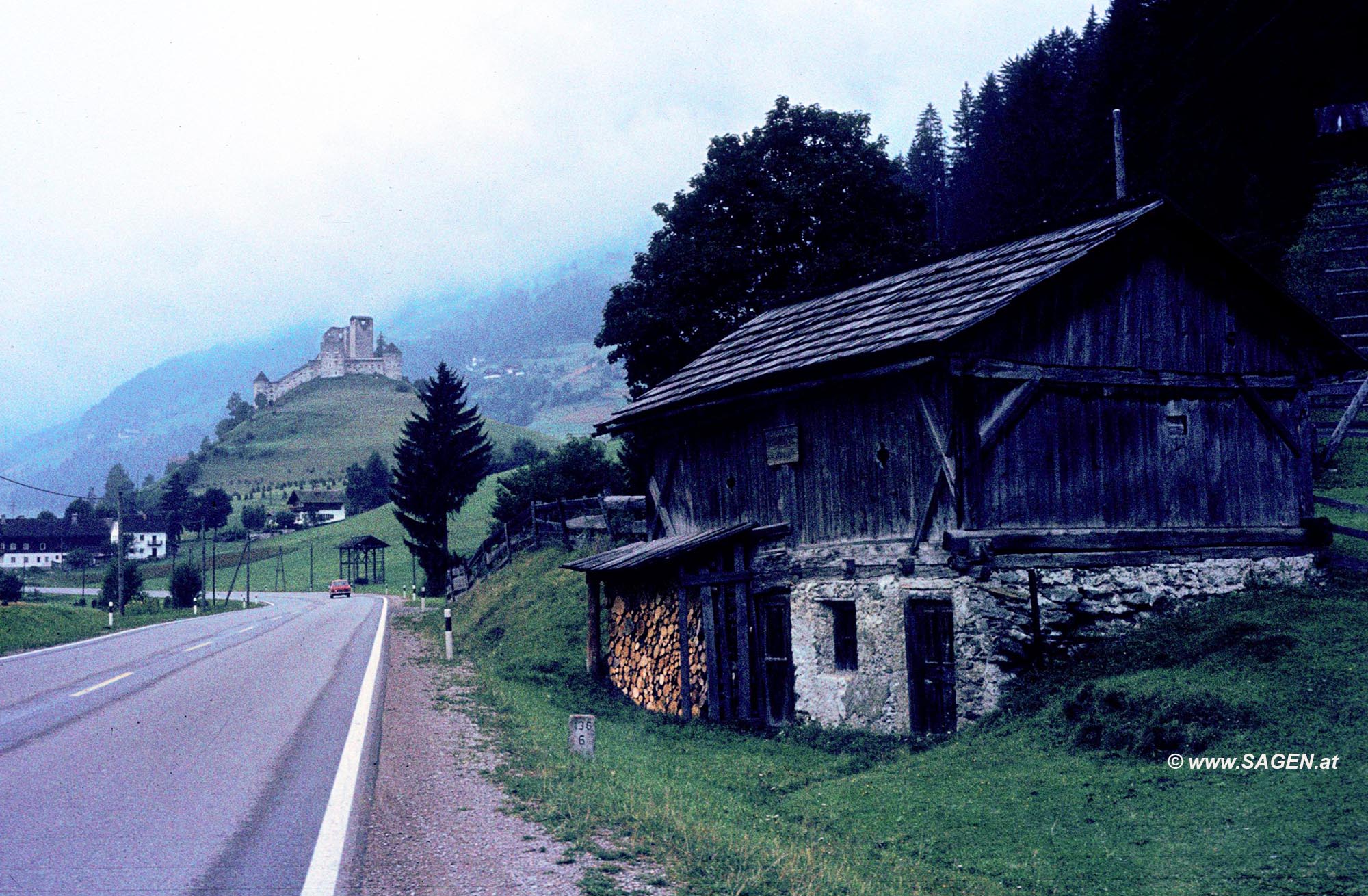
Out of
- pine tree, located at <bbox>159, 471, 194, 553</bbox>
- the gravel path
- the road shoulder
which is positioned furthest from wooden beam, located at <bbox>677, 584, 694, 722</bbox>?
pine tree, located at <bbox>159, 471, 194, 553</bbox>

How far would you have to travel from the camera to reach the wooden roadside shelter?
95.2 metres

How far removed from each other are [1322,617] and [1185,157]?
36566 millimetres

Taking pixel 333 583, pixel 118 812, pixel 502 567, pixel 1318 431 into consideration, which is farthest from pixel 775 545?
pixel 333 583

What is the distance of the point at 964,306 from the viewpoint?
46.6ft

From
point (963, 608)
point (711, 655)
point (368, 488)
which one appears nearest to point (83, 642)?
point (711, 655)

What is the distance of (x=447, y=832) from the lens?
7.67m

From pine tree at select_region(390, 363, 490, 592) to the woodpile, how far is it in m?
46.7

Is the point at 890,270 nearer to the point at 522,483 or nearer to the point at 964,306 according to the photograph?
the point at 964,306

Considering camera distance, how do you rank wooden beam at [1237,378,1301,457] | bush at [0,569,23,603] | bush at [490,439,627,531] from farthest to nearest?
1. bush at [0,569,23,603]
2. bush at [490,439,627,531]
3. wooden beam at [1237,378,1301,457]

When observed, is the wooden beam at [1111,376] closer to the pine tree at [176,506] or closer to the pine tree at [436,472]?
the pine tree at [436,472]

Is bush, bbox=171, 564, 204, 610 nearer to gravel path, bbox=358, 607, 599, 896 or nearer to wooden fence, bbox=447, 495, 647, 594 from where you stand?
wooden fence, bbox=447, 495, 647, 594

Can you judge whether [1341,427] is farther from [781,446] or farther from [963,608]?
[963,608]

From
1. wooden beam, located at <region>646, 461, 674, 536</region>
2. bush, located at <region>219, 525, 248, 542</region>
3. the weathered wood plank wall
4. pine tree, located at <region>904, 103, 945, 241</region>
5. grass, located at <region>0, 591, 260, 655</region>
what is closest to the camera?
the weathered wood plank wall

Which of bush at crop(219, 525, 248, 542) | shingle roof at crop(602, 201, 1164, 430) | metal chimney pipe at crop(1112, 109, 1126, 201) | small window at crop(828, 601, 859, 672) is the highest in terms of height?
metal chimney pipe at crop(1112, 109, 1126, 201)
